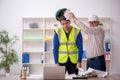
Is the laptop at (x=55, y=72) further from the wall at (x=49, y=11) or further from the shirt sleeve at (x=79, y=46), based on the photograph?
the wall at (x=49, y=11)

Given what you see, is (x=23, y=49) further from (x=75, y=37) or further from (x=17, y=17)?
(x=75, y=37)

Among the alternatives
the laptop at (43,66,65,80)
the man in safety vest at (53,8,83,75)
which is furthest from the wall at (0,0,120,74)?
the laptop at (43,66,65,80)

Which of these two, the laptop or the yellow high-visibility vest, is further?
the yellow high-visibility vest

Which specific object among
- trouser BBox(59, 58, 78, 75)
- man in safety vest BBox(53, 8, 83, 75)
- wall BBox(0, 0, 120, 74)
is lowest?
trouser BBox(59, 58, 78, 75)

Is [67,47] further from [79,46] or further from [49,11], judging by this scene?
[49,11]

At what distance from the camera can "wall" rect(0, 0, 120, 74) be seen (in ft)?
22.5

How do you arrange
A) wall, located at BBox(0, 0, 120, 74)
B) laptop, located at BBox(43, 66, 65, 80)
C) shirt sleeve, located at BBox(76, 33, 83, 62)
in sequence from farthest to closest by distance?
wall, located at BBox(0, 0, 120, 74), shirt sleeve, located at BBox(76, 33, 83, 62), laptop, located at BBox(43, 66, 65, 80)

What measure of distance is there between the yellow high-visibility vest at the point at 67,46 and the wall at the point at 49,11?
370cm

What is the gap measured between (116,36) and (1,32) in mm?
3189

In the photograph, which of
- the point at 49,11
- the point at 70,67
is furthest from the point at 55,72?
the point at 49,11

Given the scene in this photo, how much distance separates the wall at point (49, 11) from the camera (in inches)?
270

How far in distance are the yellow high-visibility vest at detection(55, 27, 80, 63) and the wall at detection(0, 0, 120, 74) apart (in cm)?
370

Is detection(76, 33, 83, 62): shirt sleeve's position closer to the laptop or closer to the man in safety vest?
the man in safety vest

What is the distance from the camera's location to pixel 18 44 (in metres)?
6.95
